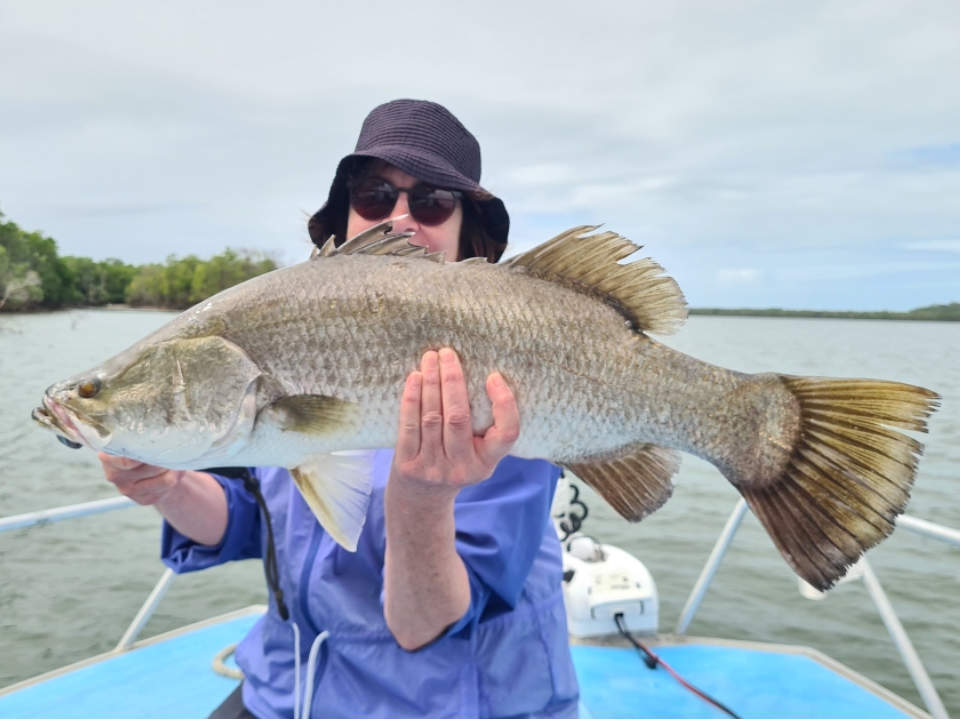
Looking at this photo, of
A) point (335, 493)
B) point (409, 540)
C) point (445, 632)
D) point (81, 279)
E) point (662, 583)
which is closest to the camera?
point (335, 493)

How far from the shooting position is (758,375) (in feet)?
5.94

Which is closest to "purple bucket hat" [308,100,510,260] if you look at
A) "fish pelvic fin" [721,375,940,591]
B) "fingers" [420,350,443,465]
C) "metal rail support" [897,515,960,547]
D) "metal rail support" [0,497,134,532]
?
"fingers" [420,350,443,465]

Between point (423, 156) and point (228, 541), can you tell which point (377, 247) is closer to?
point (423, 156)

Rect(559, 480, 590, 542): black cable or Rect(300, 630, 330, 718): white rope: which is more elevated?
Rect(300, 630, 330, 718): white rope

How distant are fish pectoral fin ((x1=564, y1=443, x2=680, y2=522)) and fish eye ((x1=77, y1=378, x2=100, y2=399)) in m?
1.25

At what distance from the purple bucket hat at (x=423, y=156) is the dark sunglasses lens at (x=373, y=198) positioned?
9 centimetres

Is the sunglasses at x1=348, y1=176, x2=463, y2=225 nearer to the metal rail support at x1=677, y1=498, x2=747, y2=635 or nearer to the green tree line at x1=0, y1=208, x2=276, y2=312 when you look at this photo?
the metal rail support at x1=677, y1=498, x2=747, y2=635

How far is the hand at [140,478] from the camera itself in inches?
80.1

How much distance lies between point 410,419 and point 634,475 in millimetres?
626

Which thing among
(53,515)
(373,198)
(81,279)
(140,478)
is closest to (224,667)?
(53,515)

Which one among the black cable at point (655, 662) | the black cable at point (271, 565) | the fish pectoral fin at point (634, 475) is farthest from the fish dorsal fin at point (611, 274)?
the black cable at point (655, 662)

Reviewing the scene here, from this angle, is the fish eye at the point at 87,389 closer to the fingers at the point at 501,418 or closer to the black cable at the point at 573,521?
the fingers at the point at 501,418

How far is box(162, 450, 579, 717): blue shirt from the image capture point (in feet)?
7.17

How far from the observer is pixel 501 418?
1743 mm
